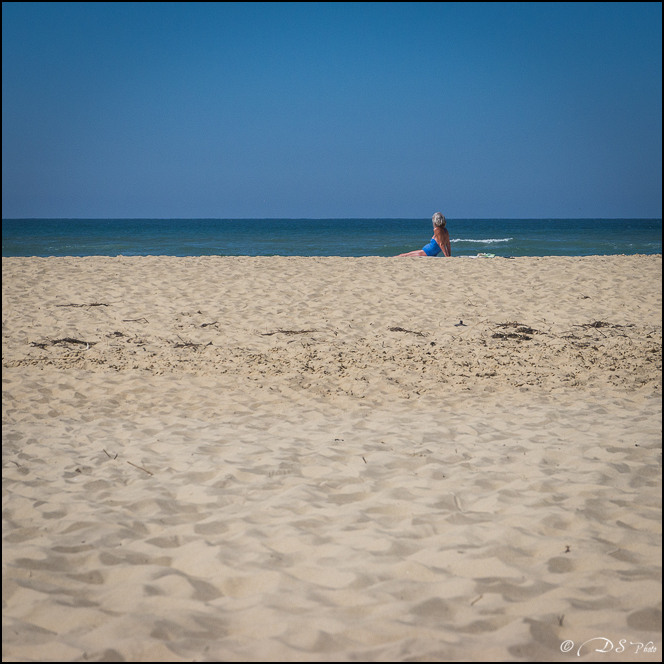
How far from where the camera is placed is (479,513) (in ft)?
9.34

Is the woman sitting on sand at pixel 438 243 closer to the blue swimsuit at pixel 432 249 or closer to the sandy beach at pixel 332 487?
the blue swimsuit at pixel 432 249

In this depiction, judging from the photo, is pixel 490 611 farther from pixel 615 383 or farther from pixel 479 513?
pixel 615 383

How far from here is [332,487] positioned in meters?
3.26

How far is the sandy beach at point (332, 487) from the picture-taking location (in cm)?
198

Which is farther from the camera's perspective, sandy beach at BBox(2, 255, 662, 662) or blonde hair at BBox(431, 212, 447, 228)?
blonde hair at BBox(431, 212, 447, 228)

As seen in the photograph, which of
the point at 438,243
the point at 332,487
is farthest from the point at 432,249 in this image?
the point at 332,487

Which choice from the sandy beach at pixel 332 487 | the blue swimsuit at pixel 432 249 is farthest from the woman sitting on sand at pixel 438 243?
the sandy beach at pixel 332 487

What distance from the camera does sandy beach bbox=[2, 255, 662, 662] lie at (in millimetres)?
1978

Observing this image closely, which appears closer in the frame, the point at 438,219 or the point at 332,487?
the point at 332,487

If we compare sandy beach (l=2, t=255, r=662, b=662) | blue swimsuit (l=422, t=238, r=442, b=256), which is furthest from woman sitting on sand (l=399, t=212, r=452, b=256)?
sandy beach (l=2, t=255, r=662, b=662)

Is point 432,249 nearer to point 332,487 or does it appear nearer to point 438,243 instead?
point 438,243

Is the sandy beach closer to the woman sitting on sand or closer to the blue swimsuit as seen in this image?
the woman sitting on sand

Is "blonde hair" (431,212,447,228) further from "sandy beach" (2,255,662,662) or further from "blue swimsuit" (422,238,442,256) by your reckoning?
"sandy beach" (2,255,662,662)

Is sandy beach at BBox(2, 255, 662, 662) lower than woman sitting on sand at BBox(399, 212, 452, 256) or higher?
lower
